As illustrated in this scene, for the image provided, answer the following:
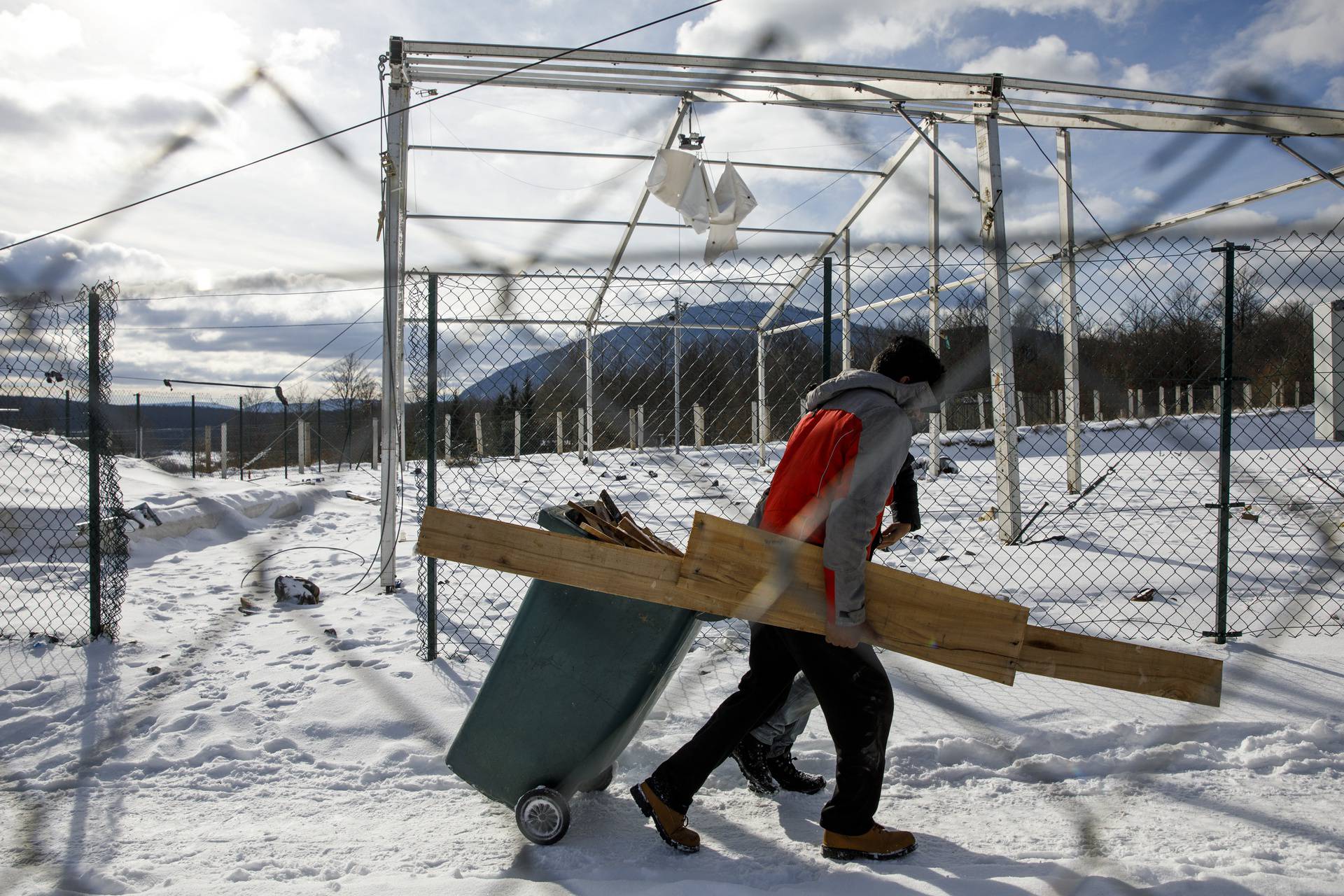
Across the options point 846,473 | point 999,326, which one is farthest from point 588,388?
point 846,473

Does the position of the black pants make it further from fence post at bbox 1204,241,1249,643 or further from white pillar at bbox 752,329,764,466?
white pillar at bbox 752,329,764,466

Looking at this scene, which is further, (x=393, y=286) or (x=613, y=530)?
(x=393, y=286)

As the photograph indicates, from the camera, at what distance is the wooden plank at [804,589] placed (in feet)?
7.16

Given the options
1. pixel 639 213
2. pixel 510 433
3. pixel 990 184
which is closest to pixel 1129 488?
pixel 990 184

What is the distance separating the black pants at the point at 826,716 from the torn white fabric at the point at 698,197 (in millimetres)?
5255

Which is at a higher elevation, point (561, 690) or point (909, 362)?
point (909, 362)

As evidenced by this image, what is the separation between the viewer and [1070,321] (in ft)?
25.5

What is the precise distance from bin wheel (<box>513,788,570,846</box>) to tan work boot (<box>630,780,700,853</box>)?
0.24m

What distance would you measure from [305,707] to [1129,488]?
947cm

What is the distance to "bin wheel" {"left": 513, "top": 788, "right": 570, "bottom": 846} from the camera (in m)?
2.41

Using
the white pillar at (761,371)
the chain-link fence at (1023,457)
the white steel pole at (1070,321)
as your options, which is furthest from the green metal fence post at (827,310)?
the white pillar at (761,371)

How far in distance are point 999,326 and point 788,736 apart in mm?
4730

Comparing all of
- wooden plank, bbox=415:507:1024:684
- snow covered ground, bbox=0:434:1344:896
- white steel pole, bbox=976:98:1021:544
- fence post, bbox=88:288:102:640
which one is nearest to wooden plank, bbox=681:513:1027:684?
wooden plank, bbox=415:507:1024:684

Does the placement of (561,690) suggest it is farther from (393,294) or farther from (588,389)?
(588,389)
